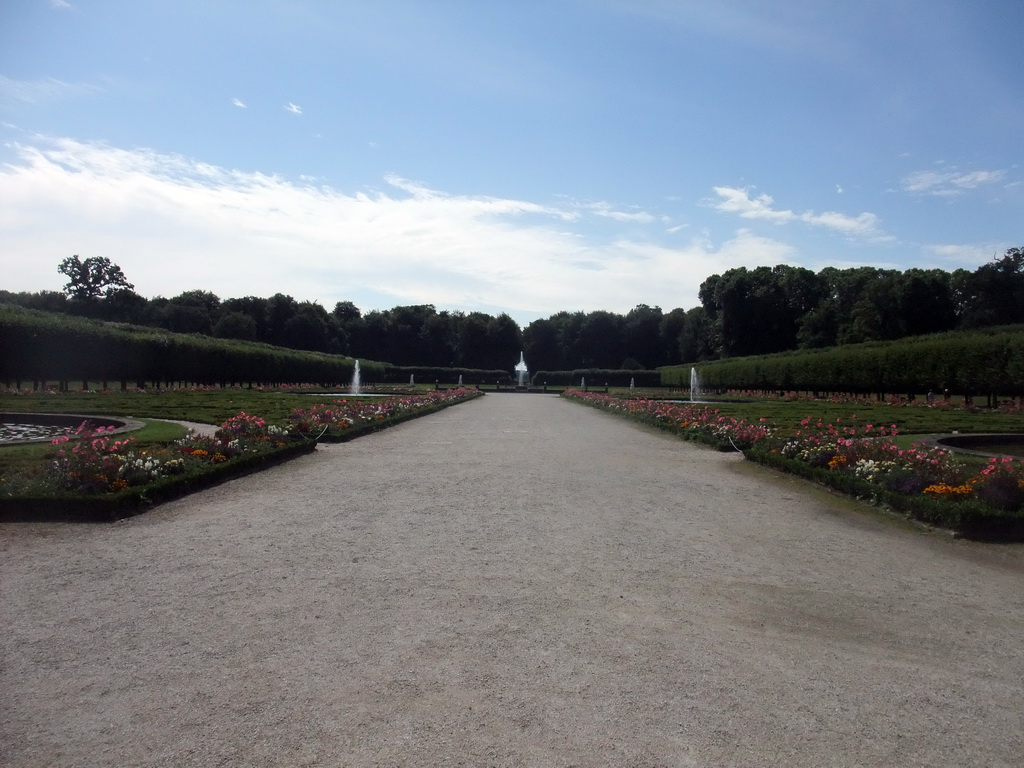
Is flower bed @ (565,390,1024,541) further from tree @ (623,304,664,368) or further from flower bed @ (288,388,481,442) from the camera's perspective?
tree @ (623,304,664,368)

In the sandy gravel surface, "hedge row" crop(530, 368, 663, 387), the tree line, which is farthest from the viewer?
"hedge row" crop(530, 368, 663, 387)

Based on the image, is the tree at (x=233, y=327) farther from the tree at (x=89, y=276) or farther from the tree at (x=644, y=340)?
the tree at (x=644, y=340)

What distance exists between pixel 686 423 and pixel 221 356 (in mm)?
32271

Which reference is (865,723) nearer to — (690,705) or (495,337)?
(690,705)

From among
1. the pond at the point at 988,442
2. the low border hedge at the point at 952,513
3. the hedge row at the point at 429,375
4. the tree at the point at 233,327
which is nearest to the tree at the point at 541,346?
the hedge row at the point at 429,375

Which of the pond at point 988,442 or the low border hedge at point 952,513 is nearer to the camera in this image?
the low border hedge at point 952,513

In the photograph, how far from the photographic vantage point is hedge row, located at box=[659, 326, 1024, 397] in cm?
2781

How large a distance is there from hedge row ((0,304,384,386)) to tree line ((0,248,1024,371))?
24.7 meters

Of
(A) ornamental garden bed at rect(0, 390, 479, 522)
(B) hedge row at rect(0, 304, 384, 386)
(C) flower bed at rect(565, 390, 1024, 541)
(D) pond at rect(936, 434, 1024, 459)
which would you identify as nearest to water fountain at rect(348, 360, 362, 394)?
(B) hedge row at rect(0, 304, 384, 386)

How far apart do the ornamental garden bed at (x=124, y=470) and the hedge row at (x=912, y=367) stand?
25032mm

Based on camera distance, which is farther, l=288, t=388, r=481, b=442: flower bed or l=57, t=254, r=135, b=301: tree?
l=57, t=254, r=135, b=301: tree

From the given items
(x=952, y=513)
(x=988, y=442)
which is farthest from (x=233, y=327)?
(x=952, y=513)

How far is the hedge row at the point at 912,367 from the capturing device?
1095 inches

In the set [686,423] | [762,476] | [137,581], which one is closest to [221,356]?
[686,423]
